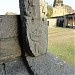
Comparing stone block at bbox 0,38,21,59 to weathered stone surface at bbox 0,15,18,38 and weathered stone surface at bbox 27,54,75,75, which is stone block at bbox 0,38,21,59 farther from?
weathered stone surface at bbox 27,54,75,75

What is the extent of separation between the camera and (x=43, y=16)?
1.74 metres

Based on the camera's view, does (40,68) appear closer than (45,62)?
Yes

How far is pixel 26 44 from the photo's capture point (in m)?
1.71

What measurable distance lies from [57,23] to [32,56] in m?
25.6

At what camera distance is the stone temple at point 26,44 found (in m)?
1.61

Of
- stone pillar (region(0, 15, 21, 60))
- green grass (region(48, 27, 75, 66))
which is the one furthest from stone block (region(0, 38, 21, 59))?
green grass (region(48, 27, 75, 66))

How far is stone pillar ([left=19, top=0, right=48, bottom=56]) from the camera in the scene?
5.43ft

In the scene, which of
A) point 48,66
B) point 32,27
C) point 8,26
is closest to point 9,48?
point 8,26

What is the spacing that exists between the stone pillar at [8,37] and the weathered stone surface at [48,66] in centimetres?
23

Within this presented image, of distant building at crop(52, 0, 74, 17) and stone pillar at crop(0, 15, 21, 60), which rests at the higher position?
→ distant building at crop(52, 0, 74, 17)

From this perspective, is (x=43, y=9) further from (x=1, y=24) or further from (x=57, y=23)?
(x=57, y=23)

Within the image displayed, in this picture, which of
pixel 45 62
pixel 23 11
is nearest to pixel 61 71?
pixel 45 62

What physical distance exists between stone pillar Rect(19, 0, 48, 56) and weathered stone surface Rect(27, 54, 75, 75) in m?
0.09

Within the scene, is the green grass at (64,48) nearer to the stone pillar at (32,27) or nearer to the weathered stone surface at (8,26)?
the stone pillar at (32,27)
